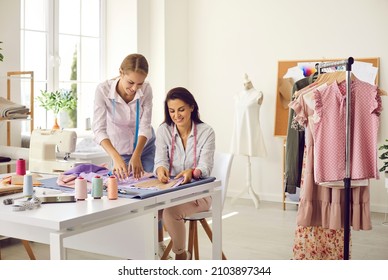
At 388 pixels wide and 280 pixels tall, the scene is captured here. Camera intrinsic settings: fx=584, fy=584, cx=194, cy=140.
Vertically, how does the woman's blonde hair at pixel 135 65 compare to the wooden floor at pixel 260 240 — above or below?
above

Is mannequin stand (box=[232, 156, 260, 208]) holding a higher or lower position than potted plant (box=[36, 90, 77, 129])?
lower

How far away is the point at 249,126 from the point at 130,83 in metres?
2.77

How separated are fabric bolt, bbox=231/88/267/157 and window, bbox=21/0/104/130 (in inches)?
63.7

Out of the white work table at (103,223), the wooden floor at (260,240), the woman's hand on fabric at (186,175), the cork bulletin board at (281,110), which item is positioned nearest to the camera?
the white work table at (103,223)

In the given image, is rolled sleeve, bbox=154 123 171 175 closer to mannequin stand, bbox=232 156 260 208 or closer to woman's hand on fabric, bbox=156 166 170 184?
woman's hand on fabric, bbox=156 166 170 184

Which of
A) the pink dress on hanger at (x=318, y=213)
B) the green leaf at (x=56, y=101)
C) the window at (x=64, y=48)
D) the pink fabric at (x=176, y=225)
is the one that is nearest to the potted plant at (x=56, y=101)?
the green leaf at (x=56, y=101)

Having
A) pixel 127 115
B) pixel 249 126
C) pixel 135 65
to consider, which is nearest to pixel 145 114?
pixel 127 115

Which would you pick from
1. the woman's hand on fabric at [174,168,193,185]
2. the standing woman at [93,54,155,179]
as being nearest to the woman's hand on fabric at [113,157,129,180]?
the standing woman at [93,54,155,179]

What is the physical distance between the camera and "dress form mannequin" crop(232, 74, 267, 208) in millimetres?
5879

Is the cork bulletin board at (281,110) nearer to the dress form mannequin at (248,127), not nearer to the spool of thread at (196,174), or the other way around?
the dress form mannequin at (248,127)

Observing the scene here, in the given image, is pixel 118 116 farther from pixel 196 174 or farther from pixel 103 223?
pixel 103 223

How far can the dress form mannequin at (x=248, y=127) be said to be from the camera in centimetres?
588

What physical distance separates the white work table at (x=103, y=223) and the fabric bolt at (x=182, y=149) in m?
0.20
